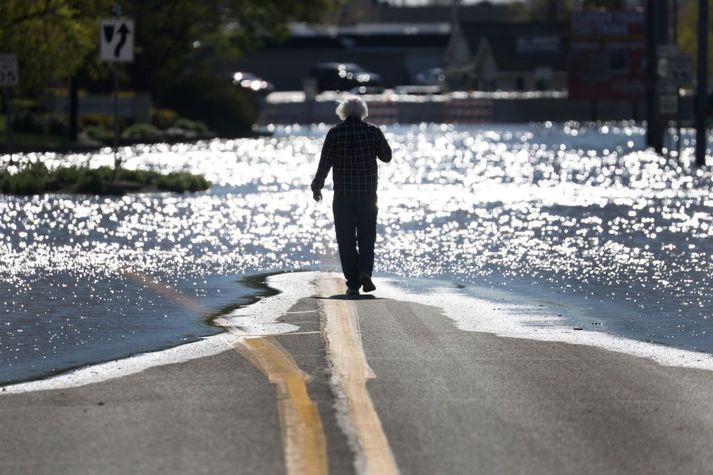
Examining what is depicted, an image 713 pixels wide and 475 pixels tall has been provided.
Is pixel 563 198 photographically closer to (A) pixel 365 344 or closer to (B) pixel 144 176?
(B) pixel 144 176

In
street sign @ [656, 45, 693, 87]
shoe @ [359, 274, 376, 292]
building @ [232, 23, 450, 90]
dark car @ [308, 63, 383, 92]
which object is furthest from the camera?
building @ [232, 23, 450, 90]

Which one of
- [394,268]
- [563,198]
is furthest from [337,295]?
[563,198]

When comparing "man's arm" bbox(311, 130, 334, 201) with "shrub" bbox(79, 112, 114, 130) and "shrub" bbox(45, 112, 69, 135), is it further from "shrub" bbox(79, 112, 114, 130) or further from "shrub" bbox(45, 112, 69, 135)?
"shrub" bbox(79, 112, 114, 130)

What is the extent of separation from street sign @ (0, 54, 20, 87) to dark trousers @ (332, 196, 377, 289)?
77.4ft

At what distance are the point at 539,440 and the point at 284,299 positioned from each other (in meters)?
6.87

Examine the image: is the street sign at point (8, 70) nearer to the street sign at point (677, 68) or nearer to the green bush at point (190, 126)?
the street sign at point (677, 68)

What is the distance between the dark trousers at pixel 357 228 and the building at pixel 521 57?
9587cm

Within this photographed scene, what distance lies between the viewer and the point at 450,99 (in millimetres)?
101625

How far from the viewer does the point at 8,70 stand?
3888 centimetres

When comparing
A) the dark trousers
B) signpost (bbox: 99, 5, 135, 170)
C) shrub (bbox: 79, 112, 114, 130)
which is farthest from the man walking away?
shrub (bbox: 79, 112, 114, 130)

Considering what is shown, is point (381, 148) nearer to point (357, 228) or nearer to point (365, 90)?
point (357, 228)

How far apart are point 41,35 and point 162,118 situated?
932 inches

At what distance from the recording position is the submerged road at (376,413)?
27.9 feet

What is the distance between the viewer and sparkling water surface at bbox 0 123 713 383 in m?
14.2
